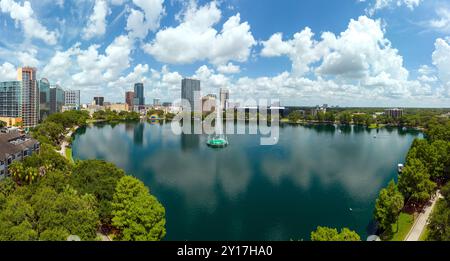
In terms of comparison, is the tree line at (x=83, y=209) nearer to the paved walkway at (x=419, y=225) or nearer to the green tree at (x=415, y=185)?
the paved walkway at (x=419, y=225)

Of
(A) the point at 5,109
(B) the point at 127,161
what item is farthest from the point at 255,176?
(A) the point at 5,109

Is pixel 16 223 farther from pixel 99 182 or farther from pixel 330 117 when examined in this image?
pixel 330 117

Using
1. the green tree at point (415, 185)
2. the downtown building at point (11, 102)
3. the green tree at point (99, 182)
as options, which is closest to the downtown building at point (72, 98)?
the downtown building at point (11, 102)

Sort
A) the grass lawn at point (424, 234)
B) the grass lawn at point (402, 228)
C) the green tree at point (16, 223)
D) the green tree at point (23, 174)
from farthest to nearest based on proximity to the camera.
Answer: the green tree at point (23, 174), the grass lawn at point (402, 228), the grass lawn at point (424, 234), the green tree at point (16, 223)

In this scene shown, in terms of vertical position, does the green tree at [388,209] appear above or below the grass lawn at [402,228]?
above

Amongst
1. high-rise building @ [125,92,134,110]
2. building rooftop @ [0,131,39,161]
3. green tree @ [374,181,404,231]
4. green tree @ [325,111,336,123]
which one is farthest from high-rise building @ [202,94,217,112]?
green tree @ [374,181,404,231]

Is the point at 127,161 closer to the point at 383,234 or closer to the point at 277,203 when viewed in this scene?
the point at 277,203
